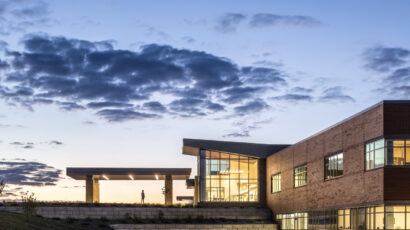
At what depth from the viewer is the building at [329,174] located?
3547cm

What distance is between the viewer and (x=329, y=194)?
44.6 meters

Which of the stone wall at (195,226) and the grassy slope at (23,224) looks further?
the stone wall at (195,226)

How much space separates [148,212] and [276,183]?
13297 millimetres

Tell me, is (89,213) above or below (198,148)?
below

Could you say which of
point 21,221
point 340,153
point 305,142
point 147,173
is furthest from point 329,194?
point 147,173

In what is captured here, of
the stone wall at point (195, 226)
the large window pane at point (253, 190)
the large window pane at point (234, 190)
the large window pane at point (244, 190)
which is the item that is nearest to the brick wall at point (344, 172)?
the stone wall at point (195, 226)

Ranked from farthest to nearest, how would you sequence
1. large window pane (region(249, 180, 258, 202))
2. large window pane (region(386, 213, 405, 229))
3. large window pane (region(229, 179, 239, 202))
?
large window pane (region(229, 179, 239, 202)), large window pane (region(249, 180, 258, 202)), large window pane (region(386, 213, 405, 229))

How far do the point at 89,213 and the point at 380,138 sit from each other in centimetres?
3227

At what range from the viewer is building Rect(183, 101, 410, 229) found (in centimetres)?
3547

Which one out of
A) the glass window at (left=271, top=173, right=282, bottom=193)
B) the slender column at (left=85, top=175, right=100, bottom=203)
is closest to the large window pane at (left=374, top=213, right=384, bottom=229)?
the glass window at (left=271, top=173, right=282, bottom=193)

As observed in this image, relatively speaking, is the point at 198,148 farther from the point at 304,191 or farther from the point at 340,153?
the point at 340,153

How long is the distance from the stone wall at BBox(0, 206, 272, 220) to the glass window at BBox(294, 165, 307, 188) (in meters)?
11.2

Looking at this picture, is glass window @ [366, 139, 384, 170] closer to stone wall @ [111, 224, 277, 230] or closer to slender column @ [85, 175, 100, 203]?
stone wall @ [111, 224, 277, 230]

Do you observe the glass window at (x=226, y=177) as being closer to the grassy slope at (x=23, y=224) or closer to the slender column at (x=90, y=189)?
the slender column at (x=90, y=189)
